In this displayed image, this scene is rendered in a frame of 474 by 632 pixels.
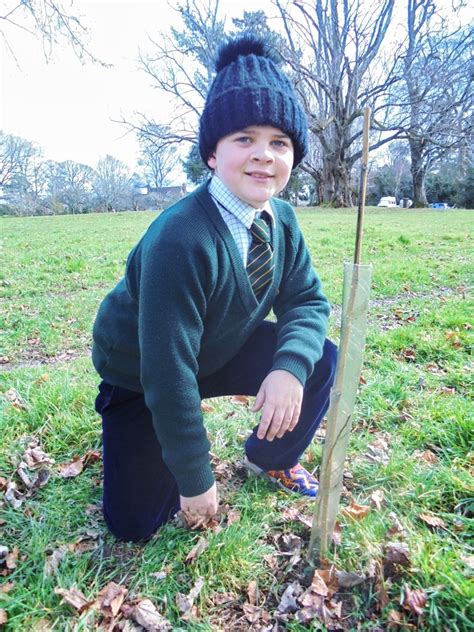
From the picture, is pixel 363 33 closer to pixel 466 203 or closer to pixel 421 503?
pixel 466 203

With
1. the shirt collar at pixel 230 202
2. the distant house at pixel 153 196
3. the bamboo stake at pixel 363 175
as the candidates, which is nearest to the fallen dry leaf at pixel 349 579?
Result: the bamboo stake at pixel 363 175

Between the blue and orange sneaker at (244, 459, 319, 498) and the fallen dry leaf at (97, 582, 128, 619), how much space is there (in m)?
0.76

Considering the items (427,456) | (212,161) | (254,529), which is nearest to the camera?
(212,161)

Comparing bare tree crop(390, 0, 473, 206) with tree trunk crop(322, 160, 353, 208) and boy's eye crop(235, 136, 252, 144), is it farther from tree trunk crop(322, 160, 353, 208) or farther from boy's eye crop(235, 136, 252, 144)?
boy's eye crop(235, 136, 252, 144)

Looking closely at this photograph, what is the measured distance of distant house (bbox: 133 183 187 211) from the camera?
3834 cm

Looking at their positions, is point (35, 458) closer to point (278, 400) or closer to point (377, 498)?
point (278, 400)

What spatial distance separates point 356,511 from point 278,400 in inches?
25.2

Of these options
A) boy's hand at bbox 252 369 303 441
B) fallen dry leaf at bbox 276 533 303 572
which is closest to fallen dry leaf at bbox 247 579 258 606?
fallen dry leaf at bbox 276 533 303 572

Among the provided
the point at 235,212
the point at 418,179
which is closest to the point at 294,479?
the point at 235,212

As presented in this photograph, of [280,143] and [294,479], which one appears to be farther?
[294,479]

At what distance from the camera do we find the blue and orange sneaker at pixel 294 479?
196 centimetres

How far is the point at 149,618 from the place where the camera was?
141 centimetres

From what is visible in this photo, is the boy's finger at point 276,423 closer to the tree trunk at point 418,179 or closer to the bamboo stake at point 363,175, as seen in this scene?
the bamboo stake at point 363,175

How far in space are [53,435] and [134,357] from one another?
100cm
